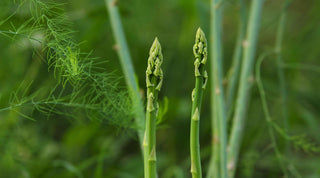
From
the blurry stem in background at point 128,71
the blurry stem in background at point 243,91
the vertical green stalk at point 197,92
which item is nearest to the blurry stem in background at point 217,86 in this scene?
the blurry stem in background at point 243,91

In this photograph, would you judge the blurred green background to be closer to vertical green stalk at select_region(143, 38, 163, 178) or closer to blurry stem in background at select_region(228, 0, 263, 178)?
blurry stem in background at select_region(228, 0, 263, 178)

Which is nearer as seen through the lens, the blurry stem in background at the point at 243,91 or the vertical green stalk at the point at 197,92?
the vertical green stalk at the point at 197,92

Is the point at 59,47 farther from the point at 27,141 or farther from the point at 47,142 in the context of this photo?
the point at 47,142

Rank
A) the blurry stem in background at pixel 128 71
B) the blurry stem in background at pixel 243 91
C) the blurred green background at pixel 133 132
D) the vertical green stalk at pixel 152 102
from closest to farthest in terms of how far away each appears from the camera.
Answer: the vertical green stalk at pixel 152 102, the blurry stem in background at pixel 128 71, the blurry stem in background at pixel 243 91, the blurred green background at pixel 133 132

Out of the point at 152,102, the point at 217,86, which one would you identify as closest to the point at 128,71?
the point at 217,86

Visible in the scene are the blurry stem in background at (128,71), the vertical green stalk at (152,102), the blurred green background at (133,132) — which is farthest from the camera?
the blurred green background at (133,132)

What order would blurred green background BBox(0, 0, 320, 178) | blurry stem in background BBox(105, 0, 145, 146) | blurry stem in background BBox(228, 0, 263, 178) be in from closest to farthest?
blurry stem in background BBox(105, 0, 145, 146)
blurry stem in background BBox(228, 0, 263, 178)
blurred green background BBox(0, 0, 320, 178)

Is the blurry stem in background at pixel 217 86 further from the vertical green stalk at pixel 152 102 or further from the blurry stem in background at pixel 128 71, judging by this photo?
the vertical green stalk at pixel 152 102

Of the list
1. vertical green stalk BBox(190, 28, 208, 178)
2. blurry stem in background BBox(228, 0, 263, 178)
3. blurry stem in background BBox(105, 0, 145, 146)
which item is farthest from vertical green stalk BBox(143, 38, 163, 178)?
blurry stem in background BBox(228, 0, 263, 178)
